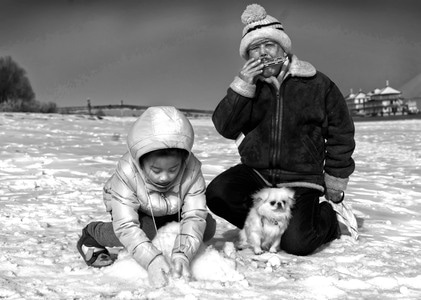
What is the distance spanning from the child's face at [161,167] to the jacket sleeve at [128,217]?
131 millimetres

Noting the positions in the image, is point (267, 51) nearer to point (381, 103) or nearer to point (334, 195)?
point (334, 195)

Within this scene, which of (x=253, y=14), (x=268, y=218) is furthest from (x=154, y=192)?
(x=253, y=14)

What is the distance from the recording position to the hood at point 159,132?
2.68 meters

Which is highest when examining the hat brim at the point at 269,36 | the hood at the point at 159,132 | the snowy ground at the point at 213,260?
the hat brim at the point at 269,36

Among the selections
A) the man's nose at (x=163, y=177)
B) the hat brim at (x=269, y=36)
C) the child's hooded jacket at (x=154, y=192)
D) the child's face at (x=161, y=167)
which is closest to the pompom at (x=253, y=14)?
the hat brim at (x=269, y=36)

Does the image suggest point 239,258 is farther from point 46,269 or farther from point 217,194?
point 46,269

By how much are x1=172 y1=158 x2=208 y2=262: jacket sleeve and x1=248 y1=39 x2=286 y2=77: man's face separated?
3.24 ft

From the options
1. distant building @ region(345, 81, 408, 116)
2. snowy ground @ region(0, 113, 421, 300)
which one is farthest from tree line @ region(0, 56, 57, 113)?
distant building @ region(345, 81, 408, 116)

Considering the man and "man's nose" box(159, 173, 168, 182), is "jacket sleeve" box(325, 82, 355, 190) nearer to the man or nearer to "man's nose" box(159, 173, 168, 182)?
the man

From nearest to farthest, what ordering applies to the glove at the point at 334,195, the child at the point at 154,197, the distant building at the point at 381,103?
the child at the point at 154,197, the glove at the point at 334,195, the distant building at the point at 381,103

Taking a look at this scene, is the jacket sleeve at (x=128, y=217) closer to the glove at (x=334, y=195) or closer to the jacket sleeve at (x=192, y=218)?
the jacket sleeve at (x=192, y=218)

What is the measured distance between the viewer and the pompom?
3680 mm

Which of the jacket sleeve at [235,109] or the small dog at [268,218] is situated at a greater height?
the jacket sleeve at [235,109]

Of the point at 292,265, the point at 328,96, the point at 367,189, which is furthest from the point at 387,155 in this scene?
the point at 292,265
